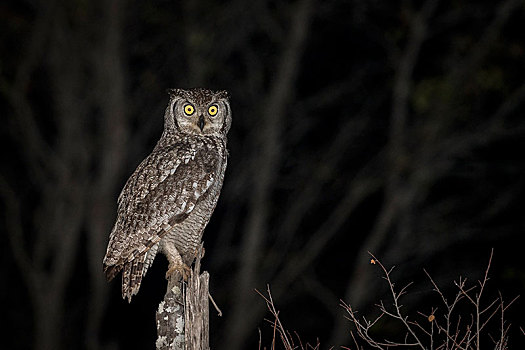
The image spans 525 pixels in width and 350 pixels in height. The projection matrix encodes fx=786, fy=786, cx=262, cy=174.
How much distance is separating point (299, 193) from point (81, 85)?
321 cm

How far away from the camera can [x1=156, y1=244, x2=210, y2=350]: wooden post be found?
3.70m

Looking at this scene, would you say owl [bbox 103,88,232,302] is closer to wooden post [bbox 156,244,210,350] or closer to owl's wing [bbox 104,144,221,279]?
owl's wing [bbox 104,144,221,279]

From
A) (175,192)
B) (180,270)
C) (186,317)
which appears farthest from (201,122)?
(186,317)

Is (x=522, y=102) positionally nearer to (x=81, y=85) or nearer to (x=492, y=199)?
(x=492, y=199)

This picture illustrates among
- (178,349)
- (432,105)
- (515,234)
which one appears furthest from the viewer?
(515,234)

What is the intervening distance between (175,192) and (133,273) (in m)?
0.54

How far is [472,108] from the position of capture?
10.3 meters

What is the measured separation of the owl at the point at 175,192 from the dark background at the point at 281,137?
192 inches

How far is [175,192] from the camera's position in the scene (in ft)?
15.3

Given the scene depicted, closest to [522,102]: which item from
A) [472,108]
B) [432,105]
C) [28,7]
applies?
[472,108]

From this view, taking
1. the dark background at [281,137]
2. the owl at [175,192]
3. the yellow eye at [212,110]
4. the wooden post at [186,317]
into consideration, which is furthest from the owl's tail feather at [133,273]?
the dark background at [281,137]

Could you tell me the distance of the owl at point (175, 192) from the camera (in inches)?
176

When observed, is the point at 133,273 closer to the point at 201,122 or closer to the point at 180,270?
the point at 180,270

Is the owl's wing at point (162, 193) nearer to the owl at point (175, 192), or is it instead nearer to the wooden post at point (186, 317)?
the owl at point (175, 192)
